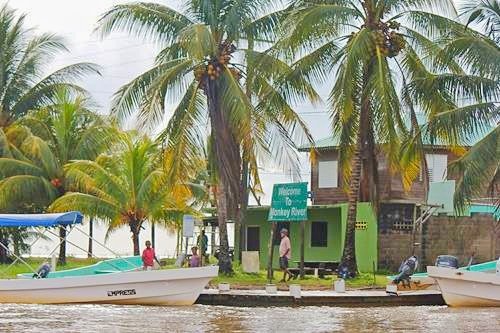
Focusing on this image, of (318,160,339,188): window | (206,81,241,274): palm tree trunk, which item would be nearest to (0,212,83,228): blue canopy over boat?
(206,81,241,274): palm tree trunk

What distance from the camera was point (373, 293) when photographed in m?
24.8

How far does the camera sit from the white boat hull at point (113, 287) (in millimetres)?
23156

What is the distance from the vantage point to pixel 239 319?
21.0 metres

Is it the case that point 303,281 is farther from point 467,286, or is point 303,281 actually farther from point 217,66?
point 217,66

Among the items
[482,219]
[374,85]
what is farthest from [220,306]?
[482,219]

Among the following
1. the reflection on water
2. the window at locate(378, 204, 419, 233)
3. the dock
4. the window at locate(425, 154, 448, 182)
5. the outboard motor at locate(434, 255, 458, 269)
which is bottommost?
the reflection on water

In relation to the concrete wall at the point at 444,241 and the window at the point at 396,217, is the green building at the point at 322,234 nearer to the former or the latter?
the window at the point at 396,217

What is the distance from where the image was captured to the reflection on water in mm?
19094

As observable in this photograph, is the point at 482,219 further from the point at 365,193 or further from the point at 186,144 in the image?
the point at 186,144

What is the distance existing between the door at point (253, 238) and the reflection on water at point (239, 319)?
16.4 m

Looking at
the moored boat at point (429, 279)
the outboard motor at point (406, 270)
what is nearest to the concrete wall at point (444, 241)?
the moored boat at point (429, 279)

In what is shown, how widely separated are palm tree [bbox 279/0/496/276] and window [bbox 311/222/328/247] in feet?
26.6

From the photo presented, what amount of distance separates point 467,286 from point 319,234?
13.8 metres

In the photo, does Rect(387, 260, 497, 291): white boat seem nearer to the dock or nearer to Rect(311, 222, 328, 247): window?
the dock
